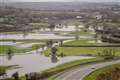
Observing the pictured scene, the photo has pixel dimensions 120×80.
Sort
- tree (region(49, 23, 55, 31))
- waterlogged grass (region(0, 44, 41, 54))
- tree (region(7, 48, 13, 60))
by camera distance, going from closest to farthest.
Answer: tree (region(7, 48, 13, 60)) → waterlogged grass (region(0, 44, 41, 54)) → tree (region(49, 23, 55, 31))

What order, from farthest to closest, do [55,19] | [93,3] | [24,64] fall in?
[93,3], [55,19], [24,64]

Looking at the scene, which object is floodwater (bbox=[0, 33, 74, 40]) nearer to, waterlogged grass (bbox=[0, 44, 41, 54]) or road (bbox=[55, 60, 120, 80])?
waterlogged grass (bbox=[0, 44, 41, 54])

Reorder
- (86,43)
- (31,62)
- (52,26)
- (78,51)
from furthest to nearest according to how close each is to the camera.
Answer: (52,26) → (86,43) → (78,51) → (31,62)

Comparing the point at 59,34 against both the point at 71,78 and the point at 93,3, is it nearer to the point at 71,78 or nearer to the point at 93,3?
the point at 93,3

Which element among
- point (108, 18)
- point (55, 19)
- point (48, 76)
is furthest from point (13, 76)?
point (108, 18)

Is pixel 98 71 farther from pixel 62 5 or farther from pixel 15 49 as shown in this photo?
pixel 62 5

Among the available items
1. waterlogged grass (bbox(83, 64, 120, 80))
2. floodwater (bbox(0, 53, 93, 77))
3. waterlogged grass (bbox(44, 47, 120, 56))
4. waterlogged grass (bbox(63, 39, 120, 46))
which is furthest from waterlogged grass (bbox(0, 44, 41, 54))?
waterlogged grass (bbox(83, 64, 120, 80))

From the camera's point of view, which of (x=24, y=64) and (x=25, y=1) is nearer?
(x=24, y=64)

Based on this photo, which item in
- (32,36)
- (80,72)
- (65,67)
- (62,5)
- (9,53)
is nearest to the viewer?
(80,72)

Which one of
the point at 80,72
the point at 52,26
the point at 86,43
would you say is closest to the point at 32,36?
the point at 52,26
